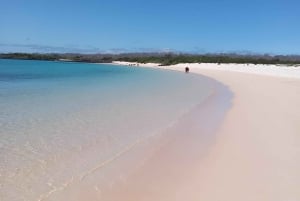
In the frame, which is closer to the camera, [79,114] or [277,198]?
[277,198]

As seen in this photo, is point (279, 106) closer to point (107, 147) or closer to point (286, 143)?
point (286, 143)

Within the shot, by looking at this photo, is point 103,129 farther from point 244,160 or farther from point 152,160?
point 244,160

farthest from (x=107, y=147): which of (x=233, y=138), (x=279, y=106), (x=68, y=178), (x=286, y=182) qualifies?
(x=279, y=106)

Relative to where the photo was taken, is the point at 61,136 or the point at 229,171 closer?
the point at 229,171

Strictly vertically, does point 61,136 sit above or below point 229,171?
below

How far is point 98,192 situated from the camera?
418 cm

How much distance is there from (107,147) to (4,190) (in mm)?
2380

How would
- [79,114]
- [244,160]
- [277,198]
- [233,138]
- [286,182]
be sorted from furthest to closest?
[79,114]
[233,138]
[244,160]
[286,182]
[277,198]

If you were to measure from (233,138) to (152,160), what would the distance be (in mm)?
2314

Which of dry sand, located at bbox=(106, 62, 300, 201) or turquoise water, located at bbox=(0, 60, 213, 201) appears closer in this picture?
dry sand, located at bbox=(106, 62, 300, 201)

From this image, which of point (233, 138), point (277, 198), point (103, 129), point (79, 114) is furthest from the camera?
point (79, 114)

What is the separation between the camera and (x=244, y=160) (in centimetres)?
547

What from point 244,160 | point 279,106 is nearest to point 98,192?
point 244,160

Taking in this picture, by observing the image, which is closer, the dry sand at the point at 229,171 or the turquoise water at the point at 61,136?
the dry sand at the point at 229,171
